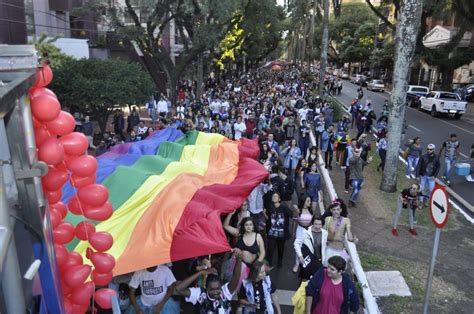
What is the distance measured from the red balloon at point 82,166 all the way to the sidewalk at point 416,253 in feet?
16.2

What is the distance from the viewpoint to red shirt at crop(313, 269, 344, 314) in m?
4.31

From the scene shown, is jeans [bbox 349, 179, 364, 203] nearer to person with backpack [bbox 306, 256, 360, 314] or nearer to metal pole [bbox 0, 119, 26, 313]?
person with backpack [bbox 306, 256, 360, 314]

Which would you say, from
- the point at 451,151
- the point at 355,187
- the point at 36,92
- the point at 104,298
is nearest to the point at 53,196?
the point at 36,92

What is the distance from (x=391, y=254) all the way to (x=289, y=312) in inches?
118

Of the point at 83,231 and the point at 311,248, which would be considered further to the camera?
the point at 311,248

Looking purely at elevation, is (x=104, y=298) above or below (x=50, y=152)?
below

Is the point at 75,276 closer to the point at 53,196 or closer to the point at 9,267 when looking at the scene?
the point at 53,196

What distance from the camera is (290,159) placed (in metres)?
10.4

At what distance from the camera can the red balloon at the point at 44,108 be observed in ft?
9.00

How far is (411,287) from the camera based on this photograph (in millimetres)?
6883

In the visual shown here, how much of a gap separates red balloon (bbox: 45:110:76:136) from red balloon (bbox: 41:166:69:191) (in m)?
0.28

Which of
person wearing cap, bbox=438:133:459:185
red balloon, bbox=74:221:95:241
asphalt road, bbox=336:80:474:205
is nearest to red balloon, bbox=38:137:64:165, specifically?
red balloon, bbox=74:221:95:241

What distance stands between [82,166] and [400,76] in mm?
10160

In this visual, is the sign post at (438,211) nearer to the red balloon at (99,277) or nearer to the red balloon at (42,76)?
the red balloon at (99,277)
